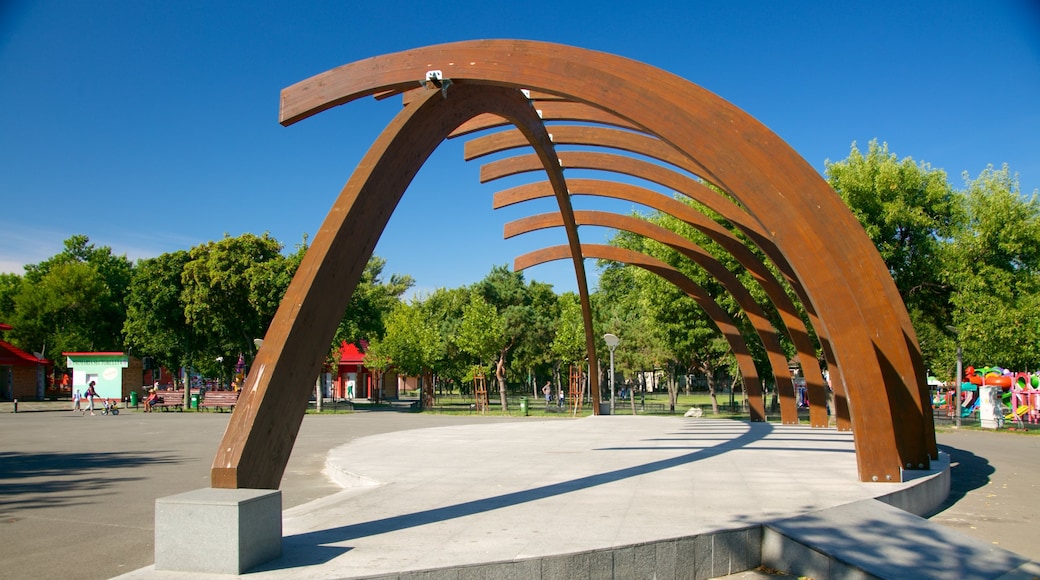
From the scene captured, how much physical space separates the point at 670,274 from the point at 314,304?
52.0 feet

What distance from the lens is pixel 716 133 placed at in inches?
358

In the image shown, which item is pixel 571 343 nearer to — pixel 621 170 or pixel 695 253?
pixel 695 253

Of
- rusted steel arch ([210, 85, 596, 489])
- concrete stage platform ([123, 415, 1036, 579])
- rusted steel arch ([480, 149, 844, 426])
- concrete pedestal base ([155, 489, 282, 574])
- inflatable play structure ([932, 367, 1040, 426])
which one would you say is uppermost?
rusted steel arch ([480, 149, 844, 426])

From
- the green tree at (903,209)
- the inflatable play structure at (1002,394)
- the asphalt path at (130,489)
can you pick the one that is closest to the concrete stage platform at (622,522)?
the asphalt path at (130,489)

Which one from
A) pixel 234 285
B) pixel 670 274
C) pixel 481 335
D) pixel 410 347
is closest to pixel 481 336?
pixel 481 335

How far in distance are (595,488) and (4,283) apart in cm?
7162

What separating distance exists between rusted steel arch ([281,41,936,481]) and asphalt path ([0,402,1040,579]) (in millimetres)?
1935

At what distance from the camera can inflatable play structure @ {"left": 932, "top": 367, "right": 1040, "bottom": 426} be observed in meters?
A: 30.2

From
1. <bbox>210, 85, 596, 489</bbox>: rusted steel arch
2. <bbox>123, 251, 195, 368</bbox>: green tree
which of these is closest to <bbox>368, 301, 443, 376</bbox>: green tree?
<bbox>123, 251, 195, 368</bbox>: green tree

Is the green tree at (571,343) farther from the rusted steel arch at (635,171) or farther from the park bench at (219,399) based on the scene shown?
the rusted steel arch at (635,171)

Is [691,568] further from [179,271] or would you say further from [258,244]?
[179,271]

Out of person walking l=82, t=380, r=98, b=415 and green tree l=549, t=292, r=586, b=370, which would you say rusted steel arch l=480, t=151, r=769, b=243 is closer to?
green tree l=549, t=292, r=586, b=370

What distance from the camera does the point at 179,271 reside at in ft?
128

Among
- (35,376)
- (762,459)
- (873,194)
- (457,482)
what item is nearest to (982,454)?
(762,459)
